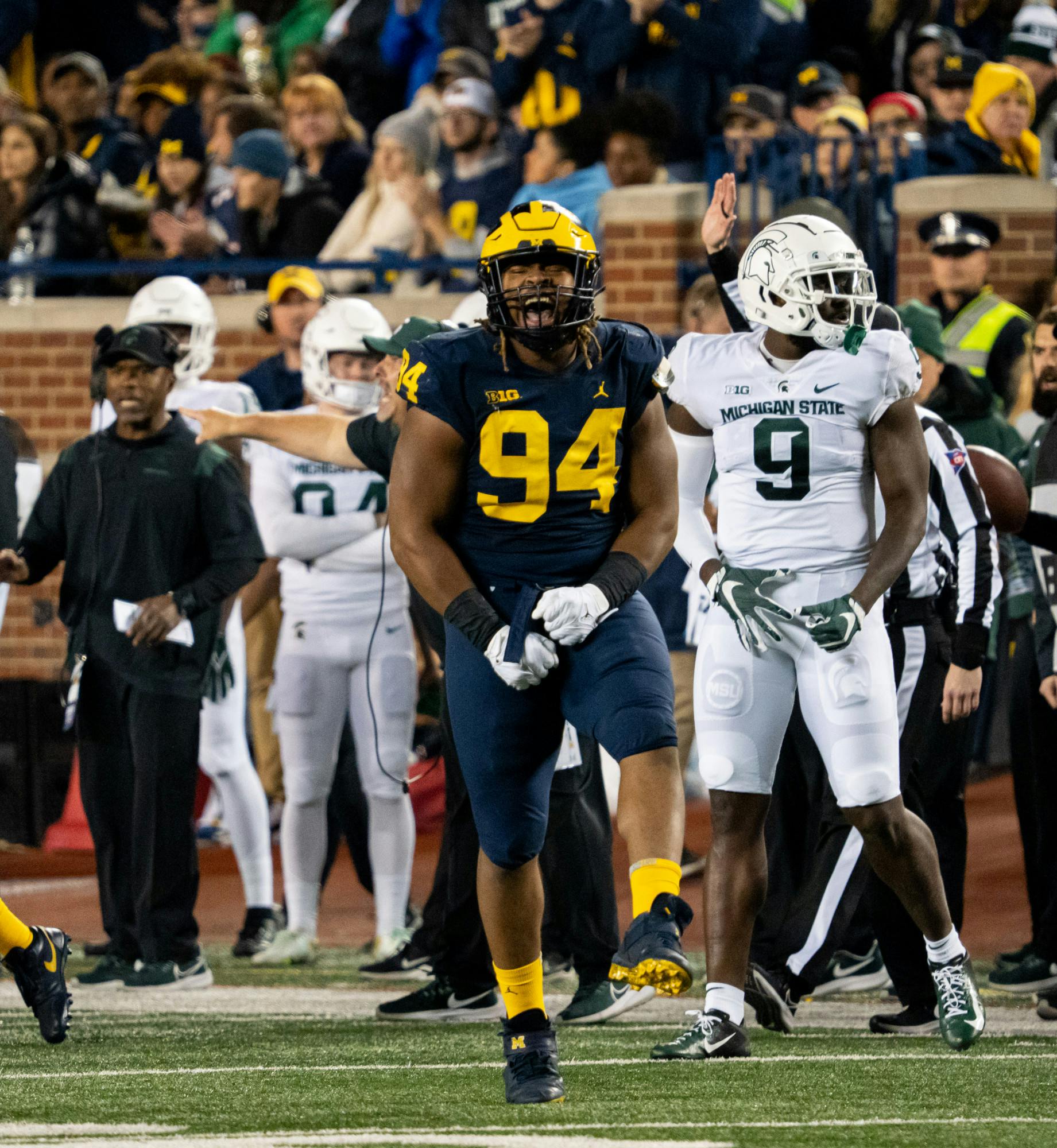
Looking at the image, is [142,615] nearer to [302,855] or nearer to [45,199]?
[302,855]

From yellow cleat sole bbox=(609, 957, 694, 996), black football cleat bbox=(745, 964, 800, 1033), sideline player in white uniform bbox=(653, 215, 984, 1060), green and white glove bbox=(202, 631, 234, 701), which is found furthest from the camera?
green and white glove bbox=(202, 631, 234, 701)

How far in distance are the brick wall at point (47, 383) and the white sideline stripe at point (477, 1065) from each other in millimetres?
7535

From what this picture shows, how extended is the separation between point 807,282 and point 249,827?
364cm

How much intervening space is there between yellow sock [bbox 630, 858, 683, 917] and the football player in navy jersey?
0.05 metres

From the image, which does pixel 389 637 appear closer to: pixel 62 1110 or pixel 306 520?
pixel 306 520

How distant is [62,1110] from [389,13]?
1065cm

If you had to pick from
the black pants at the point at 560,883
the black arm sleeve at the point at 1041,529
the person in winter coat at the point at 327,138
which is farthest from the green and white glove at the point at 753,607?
the person in winter coat at the point at 327,138

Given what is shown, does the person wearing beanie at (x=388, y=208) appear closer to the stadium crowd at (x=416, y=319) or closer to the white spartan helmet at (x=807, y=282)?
the stadium crowd at (x=416, y=319)

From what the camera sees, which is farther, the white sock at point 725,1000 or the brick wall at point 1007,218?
the brick wall at point 1007,218

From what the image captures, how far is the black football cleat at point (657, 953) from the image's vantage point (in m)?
4.89

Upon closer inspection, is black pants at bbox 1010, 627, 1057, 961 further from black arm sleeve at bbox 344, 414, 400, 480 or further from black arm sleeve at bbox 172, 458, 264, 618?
black arm sleeve at bbox 172, 458, 264, 618

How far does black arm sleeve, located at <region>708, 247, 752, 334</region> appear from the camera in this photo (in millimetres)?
6543

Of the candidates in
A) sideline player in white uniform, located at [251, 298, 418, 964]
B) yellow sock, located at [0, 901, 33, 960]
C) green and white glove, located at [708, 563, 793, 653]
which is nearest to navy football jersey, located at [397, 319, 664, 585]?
green and white glove, located at [708, 563, 793, 653]

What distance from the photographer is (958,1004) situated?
5.98 m
